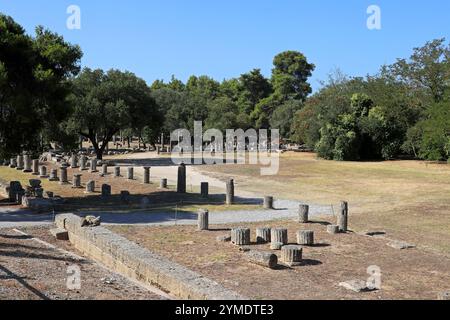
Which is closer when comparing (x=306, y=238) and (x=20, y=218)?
(x=306, y=238)

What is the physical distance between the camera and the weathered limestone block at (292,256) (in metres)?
12.4

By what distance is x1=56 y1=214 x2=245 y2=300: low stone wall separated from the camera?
906cm

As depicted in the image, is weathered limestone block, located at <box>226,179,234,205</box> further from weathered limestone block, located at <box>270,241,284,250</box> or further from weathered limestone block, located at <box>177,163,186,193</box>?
weathered limestone block, located at <box>270,241,284,250</box>

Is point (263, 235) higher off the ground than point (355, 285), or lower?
higher

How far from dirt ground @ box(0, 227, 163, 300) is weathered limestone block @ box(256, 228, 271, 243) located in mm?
4954

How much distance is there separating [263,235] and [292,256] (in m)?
2.52

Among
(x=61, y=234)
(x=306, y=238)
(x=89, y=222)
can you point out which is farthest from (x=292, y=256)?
(x=61, y=234)

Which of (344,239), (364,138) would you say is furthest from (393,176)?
(344,239)

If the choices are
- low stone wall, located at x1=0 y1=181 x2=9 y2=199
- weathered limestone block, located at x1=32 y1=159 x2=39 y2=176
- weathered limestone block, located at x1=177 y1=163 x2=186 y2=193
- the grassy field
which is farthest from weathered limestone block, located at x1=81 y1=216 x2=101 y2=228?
weathered limestone block, located at x1=32 y1=159 x2=39 y2=176

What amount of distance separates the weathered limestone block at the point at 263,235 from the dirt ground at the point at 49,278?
4.95m

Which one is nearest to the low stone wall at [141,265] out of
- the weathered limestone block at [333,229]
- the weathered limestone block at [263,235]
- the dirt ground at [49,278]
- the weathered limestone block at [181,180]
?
the dirt ground at [49,278]

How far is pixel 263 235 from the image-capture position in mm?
14867

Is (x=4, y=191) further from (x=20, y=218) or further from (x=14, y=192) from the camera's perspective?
(x=20, y=218)
